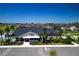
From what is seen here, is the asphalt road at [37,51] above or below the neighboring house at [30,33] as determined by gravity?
below

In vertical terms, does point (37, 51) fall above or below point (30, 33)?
below

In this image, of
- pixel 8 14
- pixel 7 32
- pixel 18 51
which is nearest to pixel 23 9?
pixel 8 14

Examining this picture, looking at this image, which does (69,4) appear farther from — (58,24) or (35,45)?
(35,45)

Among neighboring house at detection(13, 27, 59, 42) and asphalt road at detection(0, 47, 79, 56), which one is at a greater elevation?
neighboring house at detection(13, 27, 59, 42)
